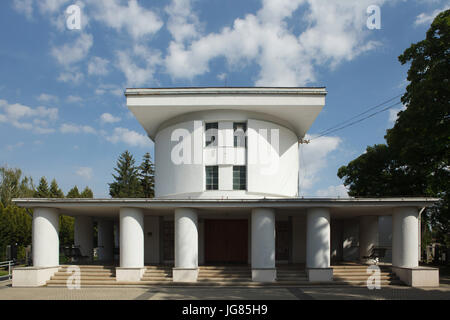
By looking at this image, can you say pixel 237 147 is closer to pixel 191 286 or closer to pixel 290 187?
pixel 290 187

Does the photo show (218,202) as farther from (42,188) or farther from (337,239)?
(42,188)

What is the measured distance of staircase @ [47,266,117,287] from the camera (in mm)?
16969

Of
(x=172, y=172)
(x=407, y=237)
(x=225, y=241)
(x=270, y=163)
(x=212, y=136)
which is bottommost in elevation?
(x=225, y=241)

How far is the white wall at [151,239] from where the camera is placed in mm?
21328

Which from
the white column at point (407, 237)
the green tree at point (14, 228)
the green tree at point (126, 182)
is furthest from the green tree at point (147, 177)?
the white column at point (407, 237)

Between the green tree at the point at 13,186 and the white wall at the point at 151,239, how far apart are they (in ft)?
130

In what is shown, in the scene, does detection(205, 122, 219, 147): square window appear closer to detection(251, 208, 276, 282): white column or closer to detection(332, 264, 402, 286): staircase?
detection(251, 208, 276, 282): white column

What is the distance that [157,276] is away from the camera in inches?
689

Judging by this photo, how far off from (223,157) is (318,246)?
7.56 metres

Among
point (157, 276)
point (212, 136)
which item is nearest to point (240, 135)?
point (212, 136)

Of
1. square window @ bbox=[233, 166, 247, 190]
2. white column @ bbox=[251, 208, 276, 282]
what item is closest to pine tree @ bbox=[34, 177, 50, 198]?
square window @ bbox=[233, 166, 247, 190]

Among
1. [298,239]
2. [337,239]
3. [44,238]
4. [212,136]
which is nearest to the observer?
[44,238]

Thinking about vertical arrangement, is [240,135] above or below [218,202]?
above

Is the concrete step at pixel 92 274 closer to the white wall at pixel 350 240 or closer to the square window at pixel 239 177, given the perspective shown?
the square window at pixel 239 177
